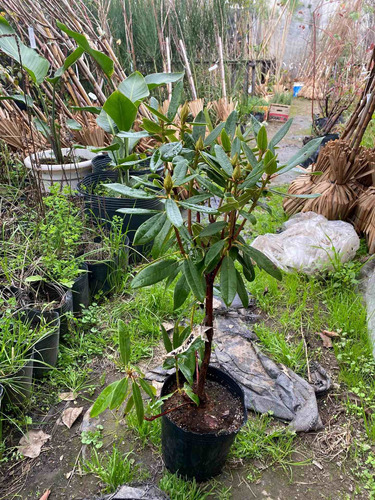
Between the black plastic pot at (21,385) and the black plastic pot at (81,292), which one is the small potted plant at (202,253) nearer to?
the black plastic pot at (21,385)

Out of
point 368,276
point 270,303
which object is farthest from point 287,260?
point 368,276

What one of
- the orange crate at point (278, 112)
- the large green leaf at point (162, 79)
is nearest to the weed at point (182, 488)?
the large green leaf at point (162, 79)

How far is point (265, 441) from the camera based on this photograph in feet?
4.58

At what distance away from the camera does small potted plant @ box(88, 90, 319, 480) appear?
84cm

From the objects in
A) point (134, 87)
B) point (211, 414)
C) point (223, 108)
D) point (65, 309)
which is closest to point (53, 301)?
point (65, 309)

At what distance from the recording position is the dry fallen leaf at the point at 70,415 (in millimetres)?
1480

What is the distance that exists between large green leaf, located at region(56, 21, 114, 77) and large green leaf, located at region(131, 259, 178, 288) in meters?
1.82

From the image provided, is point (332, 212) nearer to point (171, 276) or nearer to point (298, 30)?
point (171, 276)

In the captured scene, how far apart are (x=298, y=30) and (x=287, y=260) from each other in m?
11.2

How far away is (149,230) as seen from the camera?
2.90ft

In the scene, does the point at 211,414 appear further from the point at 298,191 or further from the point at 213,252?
the point at 298,191

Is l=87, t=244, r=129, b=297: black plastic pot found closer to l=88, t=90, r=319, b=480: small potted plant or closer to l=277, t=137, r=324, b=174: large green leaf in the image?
l=88, t=90, r=319, b=480: small potted plant

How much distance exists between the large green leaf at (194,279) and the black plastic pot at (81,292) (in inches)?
42.4

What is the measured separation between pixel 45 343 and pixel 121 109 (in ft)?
3.58
